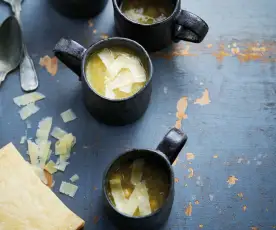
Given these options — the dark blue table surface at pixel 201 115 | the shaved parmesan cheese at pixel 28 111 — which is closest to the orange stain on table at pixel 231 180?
the dark blue table surface at pixel 201 115

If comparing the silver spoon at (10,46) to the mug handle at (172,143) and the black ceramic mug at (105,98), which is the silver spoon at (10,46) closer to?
the black ceramic mug at (105,98)

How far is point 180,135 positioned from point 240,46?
262mm

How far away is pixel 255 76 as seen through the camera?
104 cm

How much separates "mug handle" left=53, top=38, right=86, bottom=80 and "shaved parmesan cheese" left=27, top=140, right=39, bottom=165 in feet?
0.49

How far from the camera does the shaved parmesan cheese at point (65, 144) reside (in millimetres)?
977

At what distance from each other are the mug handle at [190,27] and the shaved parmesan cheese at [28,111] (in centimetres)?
28

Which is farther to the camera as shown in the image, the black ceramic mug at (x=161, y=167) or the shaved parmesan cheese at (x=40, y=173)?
the shaved parmesan cheese at (x=40, y=173)

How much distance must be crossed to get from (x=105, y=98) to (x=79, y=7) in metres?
0.21

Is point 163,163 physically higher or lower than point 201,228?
higher

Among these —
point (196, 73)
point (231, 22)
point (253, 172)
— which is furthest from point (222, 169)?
point (231, 22)

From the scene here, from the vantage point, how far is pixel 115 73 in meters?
0.98


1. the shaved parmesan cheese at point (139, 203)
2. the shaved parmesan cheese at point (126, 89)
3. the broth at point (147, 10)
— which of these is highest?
the broth at point (147, 10)

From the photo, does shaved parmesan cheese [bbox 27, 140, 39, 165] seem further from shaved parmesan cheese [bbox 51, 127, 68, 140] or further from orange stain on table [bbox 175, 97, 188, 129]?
orange stain on table [bbox 175, 97, 188, 129]

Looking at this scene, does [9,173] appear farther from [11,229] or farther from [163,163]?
[163,163]
